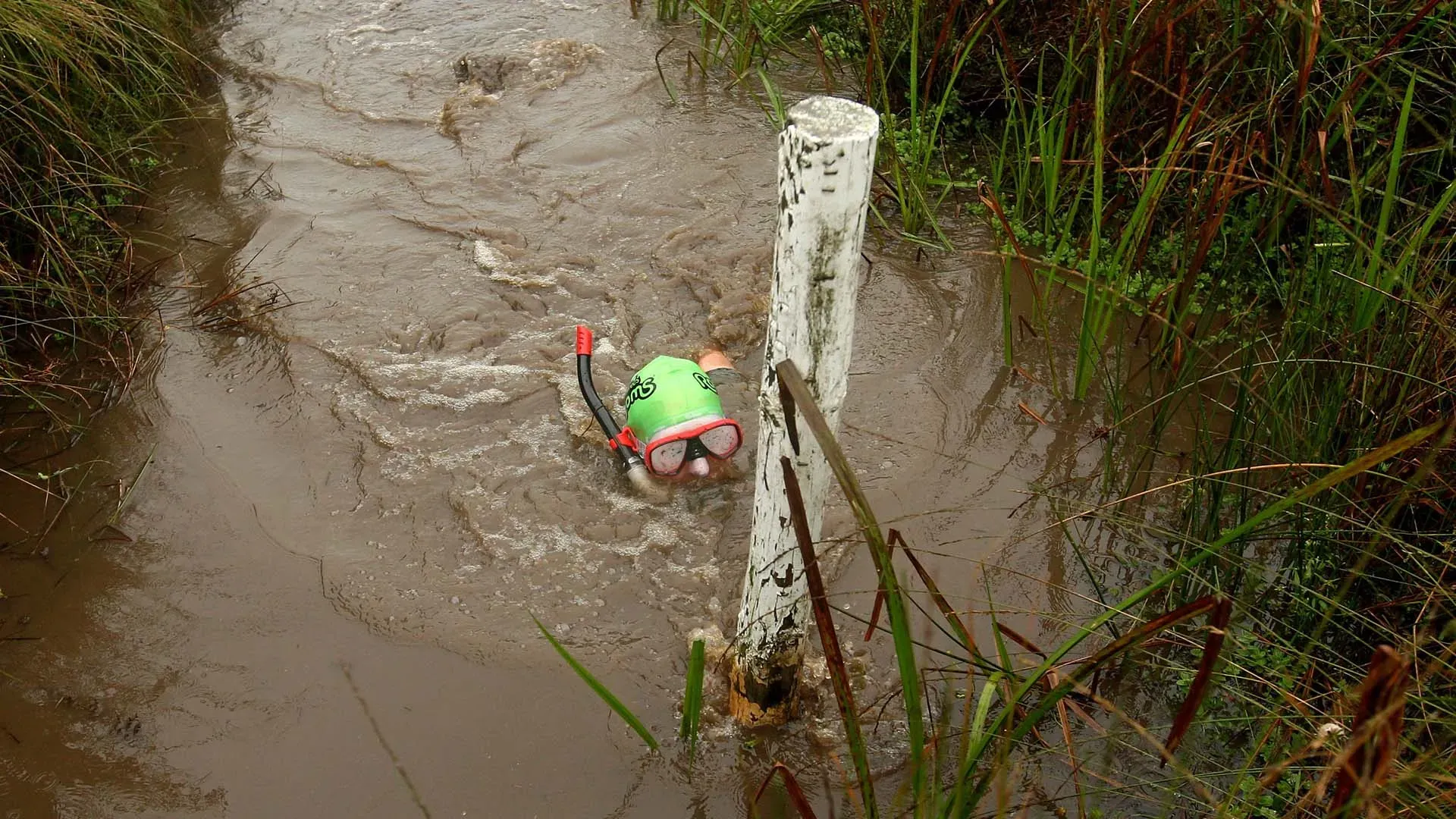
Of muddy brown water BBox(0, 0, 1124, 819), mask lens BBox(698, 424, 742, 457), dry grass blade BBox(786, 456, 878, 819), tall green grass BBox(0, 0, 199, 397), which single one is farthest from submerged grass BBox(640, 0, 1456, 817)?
tall green grass BBox(0, 0, 199, 397)

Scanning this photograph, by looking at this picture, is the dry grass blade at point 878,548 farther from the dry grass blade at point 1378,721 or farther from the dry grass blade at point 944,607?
the dry grass blade at point 1378,721

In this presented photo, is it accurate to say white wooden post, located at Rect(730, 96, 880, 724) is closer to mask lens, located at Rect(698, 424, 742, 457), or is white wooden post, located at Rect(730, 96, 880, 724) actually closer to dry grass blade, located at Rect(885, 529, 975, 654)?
dry grass blade, located at Rect(885, 529, 975, 654)

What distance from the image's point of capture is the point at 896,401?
3.80 meters

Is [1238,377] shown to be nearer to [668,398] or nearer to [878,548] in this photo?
[668,398]

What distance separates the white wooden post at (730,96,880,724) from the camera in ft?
6.00

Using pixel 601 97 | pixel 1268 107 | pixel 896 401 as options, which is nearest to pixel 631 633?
pixel 896 401

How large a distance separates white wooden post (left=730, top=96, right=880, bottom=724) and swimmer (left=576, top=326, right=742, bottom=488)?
862mm

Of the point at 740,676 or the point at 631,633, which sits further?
the point at 631,633

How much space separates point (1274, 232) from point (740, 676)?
1.93 m

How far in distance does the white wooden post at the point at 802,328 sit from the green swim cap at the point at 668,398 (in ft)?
2.90

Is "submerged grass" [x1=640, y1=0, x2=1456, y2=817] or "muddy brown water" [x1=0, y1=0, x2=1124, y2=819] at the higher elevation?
"submerged grass" [x1=640, y1=0, x2=1456, y2=817]

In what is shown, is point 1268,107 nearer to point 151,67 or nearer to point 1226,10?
point 1226,10

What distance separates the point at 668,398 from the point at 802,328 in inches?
50.4

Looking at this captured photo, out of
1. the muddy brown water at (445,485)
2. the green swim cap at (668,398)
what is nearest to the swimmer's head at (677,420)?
the green swim cap at (668,398)
